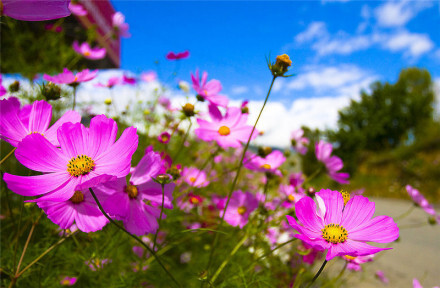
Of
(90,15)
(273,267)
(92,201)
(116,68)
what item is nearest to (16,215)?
(92,201)

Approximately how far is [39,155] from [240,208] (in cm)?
54

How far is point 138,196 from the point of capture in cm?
43

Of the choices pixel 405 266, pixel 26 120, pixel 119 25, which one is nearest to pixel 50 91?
pixel 26 120

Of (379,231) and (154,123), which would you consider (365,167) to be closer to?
(154,123)

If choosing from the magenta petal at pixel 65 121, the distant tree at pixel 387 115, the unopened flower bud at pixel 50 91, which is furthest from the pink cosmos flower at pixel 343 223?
the distant tree at pixel 387 115

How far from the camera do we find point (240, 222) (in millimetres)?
731

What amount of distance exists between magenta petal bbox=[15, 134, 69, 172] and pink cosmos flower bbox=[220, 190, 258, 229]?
46cm

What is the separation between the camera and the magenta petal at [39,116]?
42 cm

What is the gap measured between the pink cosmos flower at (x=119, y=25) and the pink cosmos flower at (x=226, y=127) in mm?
1388

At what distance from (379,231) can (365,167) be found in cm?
860

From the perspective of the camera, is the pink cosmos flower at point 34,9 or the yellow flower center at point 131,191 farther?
the yellow flower center at point 131,191

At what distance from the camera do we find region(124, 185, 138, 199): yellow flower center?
409 mm

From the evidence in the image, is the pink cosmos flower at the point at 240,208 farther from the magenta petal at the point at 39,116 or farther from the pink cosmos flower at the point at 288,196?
the magenta petal at the point at 39,116

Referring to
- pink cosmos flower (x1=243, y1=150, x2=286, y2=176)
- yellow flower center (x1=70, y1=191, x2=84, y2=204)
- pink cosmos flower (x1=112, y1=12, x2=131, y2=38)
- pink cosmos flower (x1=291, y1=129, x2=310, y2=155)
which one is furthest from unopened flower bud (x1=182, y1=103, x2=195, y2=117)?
pink cosmos flower (x1=112, y1=12, x2=131, y2=38)
